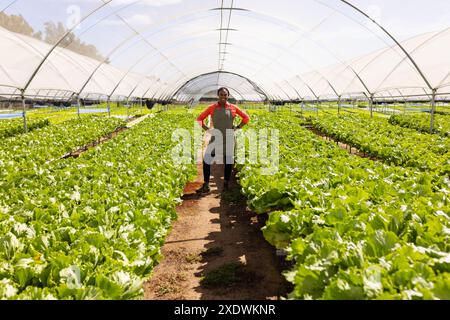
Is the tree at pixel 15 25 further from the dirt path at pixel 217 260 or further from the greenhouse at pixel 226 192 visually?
the dirt path at pixel 217 260

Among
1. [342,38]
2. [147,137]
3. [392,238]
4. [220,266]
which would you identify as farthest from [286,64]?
[392,238]

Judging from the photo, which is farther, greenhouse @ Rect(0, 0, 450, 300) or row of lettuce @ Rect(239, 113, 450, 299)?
greenhouse @ Rect(0, 0, 450, 300)

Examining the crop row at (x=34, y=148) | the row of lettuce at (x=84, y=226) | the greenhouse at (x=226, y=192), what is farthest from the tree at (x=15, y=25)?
the row of lettuce at (x=84, y=226)

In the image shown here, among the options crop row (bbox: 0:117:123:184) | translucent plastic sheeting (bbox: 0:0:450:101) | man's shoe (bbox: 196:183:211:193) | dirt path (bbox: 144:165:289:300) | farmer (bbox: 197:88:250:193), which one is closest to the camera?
dirt path (bbox: 144:165:289:300)

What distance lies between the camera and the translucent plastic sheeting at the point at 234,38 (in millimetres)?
12328

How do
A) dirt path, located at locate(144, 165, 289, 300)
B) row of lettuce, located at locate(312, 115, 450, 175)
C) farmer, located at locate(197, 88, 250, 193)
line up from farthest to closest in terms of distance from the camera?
farmer, located at locate(197, 88, 250, 193), row of lettuce, located at locate(312, 115, 450, 175), dirt path, located at locate(144, 165, 289, 300)

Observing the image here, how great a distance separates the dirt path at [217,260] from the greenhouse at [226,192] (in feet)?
0.09

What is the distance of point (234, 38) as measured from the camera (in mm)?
20375

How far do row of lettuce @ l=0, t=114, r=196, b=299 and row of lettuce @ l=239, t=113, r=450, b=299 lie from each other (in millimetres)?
1309

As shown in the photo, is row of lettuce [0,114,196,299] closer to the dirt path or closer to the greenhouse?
the greenhouse

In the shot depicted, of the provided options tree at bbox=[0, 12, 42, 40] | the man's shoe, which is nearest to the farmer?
the man's shoe

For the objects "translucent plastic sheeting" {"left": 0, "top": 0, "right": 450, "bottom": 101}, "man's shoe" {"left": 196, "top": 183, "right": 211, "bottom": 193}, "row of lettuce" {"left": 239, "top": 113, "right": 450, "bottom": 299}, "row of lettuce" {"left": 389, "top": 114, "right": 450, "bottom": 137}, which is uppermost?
"translucent plastic sheeting" {"left": 0, "top": 0, "right": 450, "bottom": 101}

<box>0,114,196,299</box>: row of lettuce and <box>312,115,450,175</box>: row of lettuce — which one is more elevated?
<box>312,115,450,175</box>: row of lettuce

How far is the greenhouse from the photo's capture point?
2.82m
